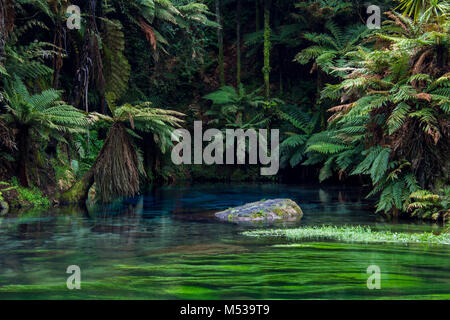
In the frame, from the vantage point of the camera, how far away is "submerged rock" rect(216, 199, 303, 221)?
372 inches

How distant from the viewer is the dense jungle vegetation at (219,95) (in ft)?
31.0

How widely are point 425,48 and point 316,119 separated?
963cm

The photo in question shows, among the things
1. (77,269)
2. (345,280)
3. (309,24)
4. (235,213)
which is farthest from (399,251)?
(309,24)

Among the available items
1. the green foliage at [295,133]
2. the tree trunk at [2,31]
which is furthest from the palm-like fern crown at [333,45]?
the tree trunk at [2,31]

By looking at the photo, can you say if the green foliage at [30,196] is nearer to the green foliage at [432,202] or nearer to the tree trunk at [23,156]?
the tree trunk at [23,156]

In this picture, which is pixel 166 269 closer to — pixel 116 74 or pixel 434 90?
pixel 434 90

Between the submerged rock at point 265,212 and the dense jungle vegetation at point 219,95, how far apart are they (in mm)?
1577

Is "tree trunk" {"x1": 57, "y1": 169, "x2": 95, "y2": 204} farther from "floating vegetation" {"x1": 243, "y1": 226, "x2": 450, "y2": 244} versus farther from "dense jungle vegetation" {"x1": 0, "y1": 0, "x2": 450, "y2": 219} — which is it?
"floating vegetation" {"x1": 243, "y1": 226, "x2": 450, "y2": 244}

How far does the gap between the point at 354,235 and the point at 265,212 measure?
299 cm

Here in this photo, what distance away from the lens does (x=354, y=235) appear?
6.81 meters
